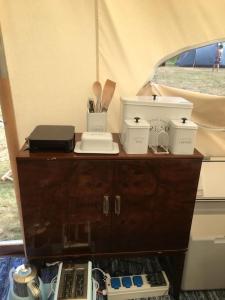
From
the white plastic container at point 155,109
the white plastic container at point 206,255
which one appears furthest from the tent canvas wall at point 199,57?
the white plastic container at point 206,255

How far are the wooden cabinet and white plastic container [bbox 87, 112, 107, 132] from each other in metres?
0.13

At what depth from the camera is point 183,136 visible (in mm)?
1164

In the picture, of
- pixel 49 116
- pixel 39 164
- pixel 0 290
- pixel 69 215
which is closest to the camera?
pixel 39 164

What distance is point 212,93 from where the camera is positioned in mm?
1513

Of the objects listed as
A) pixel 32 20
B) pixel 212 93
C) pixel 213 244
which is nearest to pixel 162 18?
pixel 212 93

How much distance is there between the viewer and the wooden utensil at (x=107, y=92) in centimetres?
128

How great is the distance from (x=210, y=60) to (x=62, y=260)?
4.70 feet

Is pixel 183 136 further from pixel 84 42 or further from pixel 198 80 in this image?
pixel 84 42

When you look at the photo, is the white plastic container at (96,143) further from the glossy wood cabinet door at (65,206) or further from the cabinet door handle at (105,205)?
the cabinet door handle at (105,205)

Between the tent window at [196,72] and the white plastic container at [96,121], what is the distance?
0.44m

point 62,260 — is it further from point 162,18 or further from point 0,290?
point 162,18

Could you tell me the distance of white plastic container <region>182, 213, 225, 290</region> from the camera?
1.41 m

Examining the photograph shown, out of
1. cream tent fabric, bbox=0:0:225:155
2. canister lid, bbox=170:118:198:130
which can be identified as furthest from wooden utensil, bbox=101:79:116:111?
canister lid, bbox=170:118:198:130

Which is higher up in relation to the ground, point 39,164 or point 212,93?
point 212,93
